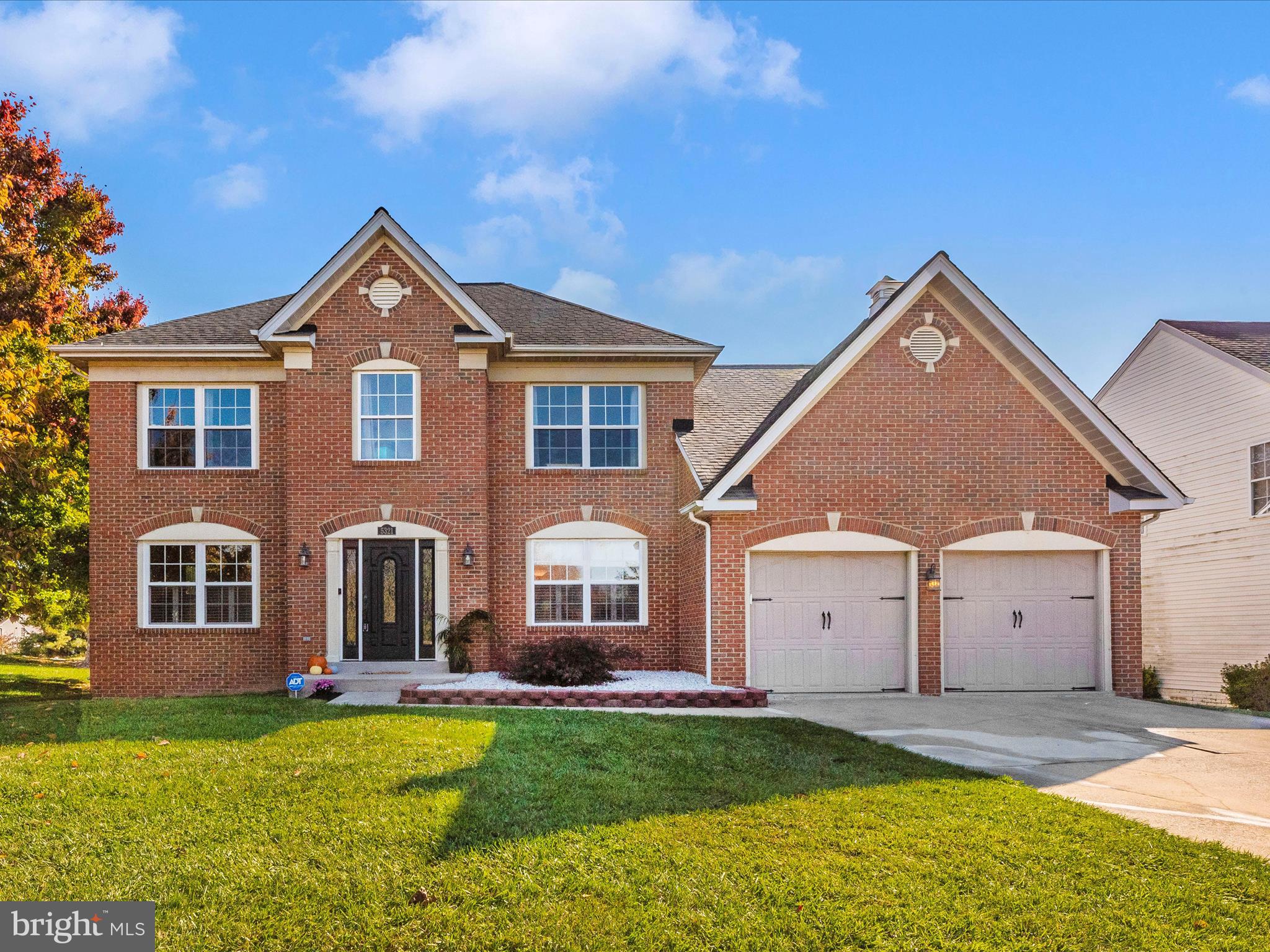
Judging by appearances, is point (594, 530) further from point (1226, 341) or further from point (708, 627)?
point (1226, 341)

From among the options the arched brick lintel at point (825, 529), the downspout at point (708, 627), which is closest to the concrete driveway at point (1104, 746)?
the downspout at point (708, 627)

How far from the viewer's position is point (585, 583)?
18.3 m

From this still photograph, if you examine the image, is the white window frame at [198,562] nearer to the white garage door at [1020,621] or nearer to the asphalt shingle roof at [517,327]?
the asphalt shingle roof at [517,327]

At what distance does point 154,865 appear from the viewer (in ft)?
20.2

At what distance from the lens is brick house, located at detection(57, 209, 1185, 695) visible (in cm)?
1579

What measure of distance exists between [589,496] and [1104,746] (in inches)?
394

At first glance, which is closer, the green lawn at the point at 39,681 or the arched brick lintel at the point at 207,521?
the arched brick lintel at the point at 207,521

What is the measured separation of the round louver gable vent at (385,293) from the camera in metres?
17.5

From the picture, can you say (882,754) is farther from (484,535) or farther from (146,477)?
(146,477)

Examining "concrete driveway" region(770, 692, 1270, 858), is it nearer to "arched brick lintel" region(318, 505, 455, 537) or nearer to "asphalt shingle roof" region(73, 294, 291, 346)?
"arched brick lintel" region(318, 505, 455, 537)

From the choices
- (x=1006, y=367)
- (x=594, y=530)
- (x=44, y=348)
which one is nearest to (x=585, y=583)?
(x=594, y=530)

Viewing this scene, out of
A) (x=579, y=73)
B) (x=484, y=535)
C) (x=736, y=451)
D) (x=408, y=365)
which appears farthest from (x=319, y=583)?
(x=579, y=73)

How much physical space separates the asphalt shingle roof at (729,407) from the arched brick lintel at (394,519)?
4543 millimetres

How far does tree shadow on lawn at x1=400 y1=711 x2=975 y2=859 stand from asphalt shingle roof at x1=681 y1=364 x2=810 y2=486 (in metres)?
6.02
